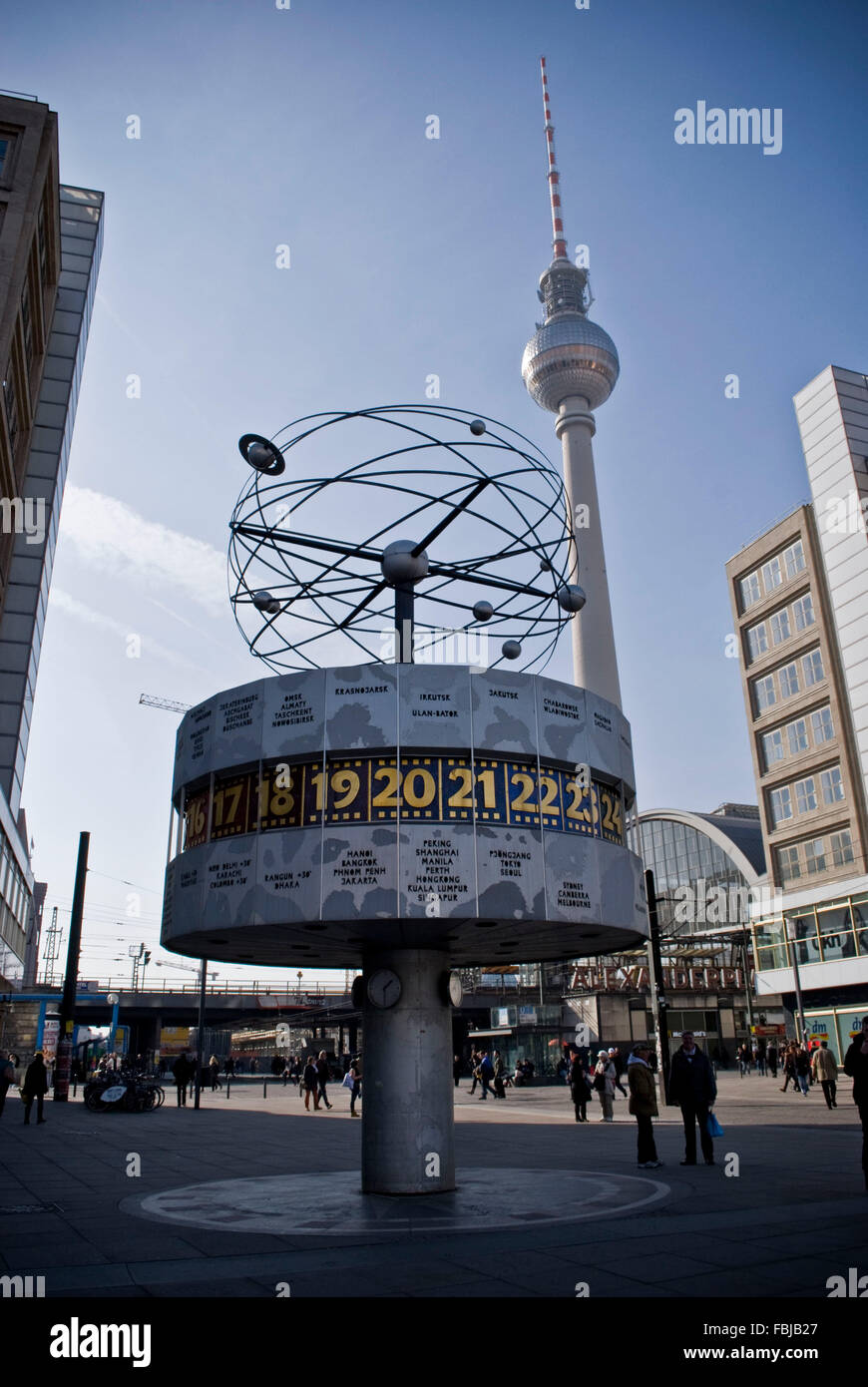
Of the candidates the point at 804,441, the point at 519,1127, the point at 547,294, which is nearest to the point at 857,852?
the point at 804,441

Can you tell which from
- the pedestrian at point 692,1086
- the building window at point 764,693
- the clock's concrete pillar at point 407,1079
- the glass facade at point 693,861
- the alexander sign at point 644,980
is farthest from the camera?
the glass facade at point 693,861

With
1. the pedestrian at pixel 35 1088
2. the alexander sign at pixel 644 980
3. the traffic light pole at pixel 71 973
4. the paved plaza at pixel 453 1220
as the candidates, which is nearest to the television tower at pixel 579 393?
the alexander sign at pixel 644 980

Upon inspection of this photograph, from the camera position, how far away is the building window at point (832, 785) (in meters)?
52.2

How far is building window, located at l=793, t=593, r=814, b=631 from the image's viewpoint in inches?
2149

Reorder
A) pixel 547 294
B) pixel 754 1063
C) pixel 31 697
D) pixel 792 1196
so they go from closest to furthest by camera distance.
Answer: pixel 792 1196, pixel 754 1063, pixel 31 697, pixel 547 294

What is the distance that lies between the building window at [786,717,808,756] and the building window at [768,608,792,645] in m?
5.22

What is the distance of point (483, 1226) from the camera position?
10.3 metres

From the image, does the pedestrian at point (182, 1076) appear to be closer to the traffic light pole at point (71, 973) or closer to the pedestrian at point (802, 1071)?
the traffic light pole at point (71, 973)

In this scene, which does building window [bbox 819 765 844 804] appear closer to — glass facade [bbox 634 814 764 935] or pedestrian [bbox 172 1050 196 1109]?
glass facade [bbox 634 814 764 935]

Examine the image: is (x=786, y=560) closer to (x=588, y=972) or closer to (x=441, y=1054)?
(x=588, y=972)

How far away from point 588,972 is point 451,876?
5457 centimetres

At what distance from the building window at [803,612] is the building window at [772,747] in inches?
262

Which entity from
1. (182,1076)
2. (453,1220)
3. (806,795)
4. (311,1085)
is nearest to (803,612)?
(806,795)

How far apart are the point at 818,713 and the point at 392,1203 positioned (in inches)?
1866
